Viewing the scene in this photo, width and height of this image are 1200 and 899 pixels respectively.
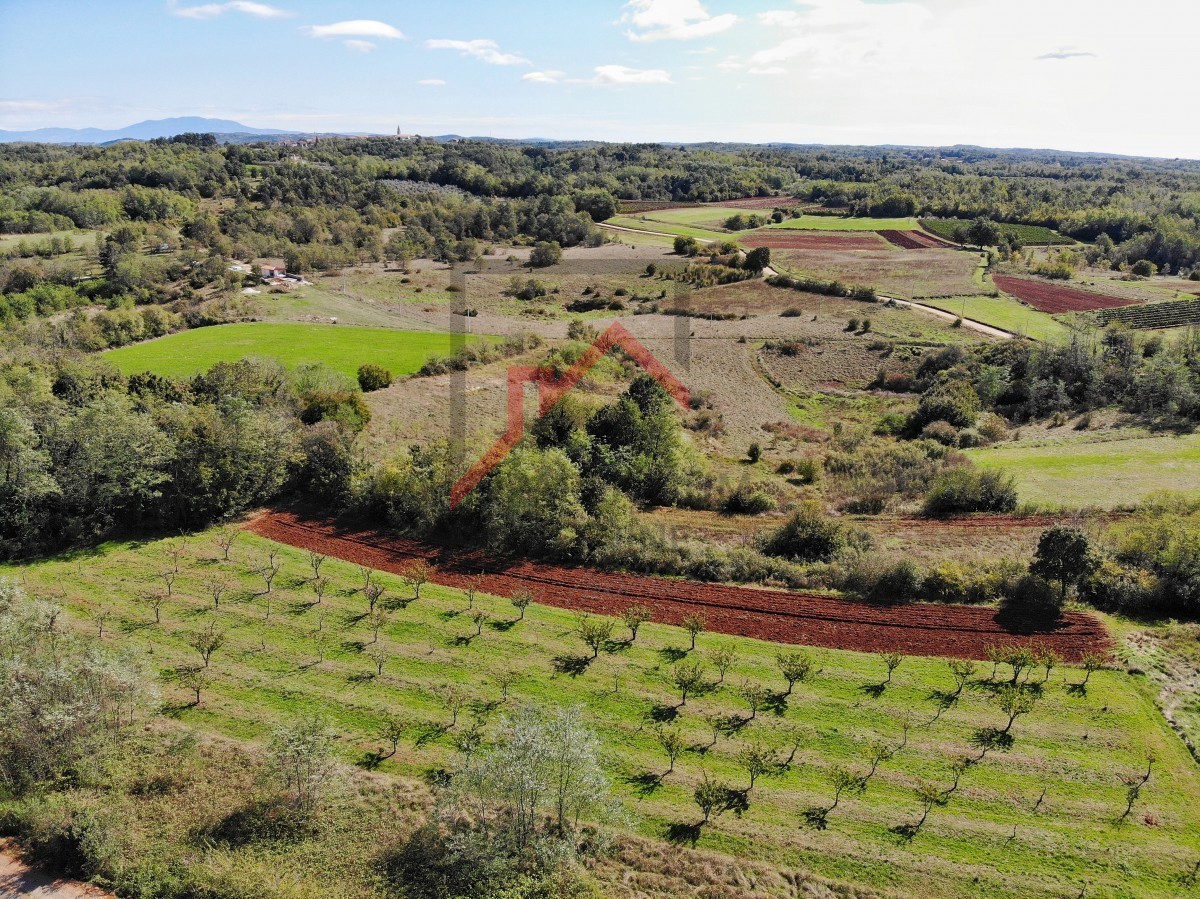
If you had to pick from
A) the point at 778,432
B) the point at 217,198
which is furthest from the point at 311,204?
the point at 778,432

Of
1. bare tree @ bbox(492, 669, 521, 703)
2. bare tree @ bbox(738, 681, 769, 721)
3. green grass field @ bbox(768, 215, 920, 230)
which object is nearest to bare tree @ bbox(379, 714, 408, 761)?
bare tree @ bbox(492, 669, 521, 703)

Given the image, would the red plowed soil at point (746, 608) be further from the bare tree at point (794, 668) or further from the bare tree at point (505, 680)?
the bare tree at point (505, 680)

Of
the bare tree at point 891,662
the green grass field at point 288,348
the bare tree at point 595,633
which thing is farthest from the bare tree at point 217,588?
the green grass field at point 288,348

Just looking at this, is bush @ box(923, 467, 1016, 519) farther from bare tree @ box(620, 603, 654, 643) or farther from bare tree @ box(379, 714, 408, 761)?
bare tree @ box(379, 714, 408, 761)

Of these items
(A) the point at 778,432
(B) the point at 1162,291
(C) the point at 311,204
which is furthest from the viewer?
(C) the point at 311,204

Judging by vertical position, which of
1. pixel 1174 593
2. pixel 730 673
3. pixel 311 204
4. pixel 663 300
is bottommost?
pixel 730 673

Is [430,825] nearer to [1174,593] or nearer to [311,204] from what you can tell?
[1174,593]

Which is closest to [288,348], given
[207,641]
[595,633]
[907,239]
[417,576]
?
Result: [417,576]
